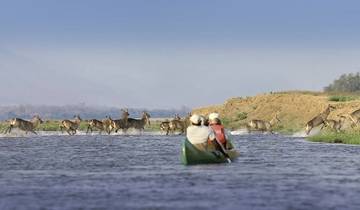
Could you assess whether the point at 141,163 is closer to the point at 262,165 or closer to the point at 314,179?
the point at 262,165

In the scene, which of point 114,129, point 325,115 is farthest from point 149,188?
point 114,129

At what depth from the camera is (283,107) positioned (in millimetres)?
81812

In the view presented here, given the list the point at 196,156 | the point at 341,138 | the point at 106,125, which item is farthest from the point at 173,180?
the point at 106,125

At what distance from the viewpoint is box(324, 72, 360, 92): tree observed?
14950 centimetres

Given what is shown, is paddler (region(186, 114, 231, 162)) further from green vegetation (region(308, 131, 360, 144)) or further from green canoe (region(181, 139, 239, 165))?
green vegetation (region(308, 131, 360, 144))

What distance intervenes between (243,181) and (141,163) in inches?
336

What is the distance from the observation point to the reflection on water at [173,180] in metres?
21.8

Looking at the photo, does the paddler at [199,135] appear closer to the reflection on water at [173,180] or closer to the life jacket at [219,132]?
the reflection on water at [173,180]

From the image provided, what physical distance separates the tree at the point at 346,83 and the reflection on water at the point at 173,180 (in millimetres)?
108136

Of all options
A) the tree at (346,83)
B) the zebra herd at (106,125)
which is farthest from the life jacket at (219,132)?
the tree at (346,83)

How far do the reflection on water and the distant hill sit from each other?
3089 centimetres

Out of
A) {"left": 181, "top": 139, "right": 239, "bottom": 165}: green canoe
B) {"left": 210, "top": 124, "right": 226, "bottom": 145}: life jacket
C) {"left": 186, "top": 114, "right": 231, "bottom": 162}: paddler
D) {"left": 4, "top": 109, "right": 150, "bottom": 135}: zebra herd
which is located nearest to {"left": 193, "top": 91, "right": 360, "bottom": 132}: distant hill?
{"left": 4, "top": 109, "right": 150, "bottom": 135}: zebra herd

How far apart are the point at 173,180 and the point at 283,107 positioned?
183 feet

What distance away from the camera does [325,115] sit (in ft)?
202
